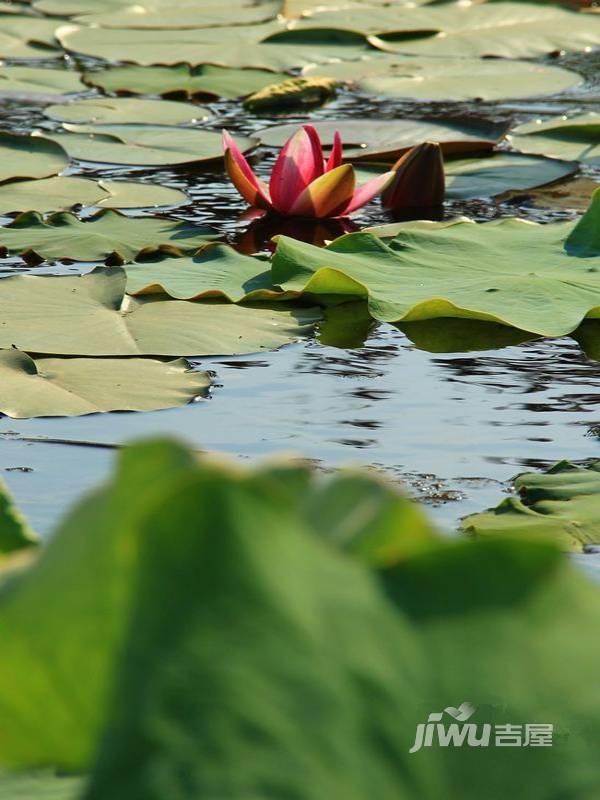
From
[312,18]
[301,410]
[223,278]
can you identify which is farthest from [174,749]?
[312,18]

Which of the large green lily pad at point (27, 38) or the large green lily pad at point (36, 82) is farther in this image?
the large green lily pad at point (27, 38)

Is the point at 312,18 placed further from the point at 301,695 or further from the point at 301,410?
the point at 301,695

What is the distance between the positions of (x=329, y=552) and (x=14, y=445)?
135 cm

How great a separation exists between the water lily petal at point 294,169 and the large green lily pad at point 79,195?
0.28 m

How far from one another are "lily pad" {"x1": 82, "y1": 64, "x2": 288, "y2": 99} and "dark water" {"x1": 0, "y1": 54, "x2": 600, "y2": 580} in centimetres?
237

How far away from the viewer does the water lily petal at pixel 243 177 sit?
9.16 ft

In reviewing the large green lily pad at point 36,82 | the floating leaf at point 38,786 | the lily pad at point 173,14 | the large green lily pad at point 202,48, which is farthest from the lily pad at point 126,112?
the floating leaf at point 38,786

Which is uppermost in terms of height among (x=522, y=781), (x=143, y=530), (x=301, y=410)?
(x=143, y=530)

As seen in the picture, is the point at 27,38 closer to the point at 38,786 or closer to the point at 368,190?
the point at 368,190

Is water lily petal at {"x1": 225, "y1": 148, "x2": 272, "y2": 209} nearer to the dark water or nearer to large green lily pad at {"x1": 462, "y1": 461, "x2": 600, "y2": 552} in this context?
the dark water

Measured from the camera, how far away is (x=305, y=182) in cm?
286

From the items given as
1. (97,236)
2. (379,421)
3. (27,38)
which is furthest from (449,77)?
(379,421)

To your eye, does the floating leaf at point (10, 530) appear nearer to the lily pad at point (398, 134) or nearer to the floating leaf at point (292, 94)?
the lily pad at point (398, 134)

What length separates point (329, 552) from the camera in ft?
1.36
